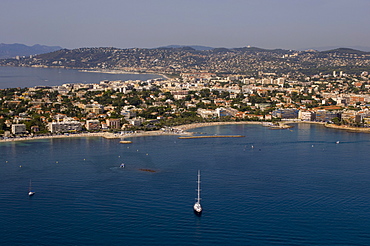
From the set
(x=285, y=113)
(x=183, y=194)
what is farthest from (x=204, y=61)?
(x=183, y=194)

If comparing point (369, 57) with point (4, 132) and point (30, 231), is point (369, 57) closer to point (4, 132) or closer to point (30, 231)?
point (4, 132)

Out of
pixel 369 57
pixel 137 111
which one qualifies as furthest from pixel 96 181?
pixel 369 57

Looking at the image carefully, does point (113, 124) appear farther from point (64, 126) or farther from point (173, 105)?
point (173, 105)

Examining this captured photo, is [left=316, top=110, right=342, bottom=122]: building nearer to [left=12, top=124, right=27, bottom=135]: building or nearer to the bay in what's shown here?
[left=12, top=124, right=27, bottom=135]: building

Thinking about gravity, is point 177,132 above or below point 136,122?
below

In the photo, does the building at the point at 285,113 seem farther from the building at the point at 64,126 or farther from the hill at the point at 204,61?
the hill at the point at 204,61

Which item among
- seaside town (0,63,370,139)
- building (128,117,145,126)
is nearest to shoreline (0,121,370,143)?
seaside town (0,63,370,139)

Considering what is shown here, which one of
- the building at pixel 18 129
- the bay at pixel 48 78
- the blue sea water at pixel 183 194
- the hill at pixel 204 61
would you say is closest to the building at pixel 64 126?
the building at pixel 18 129
